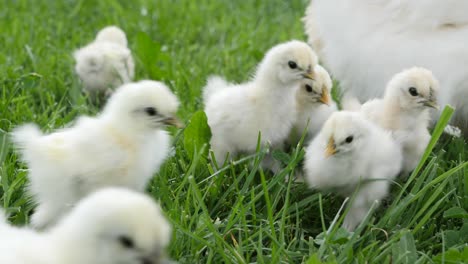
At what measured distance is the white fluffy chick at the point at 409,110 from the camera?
2.33 meters

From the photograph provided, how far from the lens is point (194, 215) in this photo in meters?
2.03

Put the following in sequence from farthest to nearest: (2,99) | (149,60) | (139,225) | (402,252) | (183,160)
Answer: (149,60) < (2,99) < (183,160) < (402,252) < (139,225)

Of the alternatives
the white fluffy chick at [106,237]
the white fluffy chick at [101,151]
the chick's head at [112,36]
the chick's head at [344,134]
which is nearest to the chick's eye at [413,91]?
the chick's head at [344,134]

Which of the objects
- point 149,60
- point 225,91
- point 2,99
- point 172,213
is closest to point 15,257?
point 172,213

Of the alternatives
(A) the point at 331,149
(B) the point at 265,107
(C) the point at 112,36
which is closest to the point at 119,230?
(A) the point at 331,149

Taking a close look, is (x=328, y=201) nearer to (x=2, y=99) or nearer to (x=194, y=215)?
(x=194, y=215)

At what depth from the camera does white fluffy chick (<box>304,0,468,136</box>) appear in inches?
97.6

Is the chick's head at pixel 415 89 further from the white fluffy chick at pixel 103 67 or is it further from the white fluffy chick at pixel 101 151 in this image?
the white fluffy chick at pixel 103 67

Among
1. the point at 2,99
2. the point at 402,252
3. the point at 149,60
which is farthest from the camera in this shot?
the point at 149,60

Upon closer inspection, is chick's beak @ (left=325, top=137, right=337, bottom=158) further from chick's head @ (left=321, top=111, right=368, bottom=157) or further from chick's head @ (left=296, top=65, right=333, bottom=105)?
chick's head @ (left=296, top=65, right=333, bottom=105)

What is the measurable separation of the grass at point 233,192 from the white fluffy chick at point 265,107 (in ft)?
0.18

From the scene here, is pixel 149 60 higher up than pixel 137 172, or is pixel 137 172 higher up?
pixel 149 60

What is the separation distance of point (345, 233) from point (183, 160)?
25.7 inches

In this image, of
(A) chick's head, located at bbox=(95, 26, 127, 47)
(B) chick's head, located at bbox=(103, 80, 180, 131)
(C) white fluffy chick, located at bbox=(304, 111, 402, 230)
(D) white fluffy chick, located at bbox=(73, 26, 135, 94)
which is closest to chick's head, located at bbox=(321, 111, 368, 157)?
(C) white fluffy chick, located at bbox=(304, 111, 402, 230)
